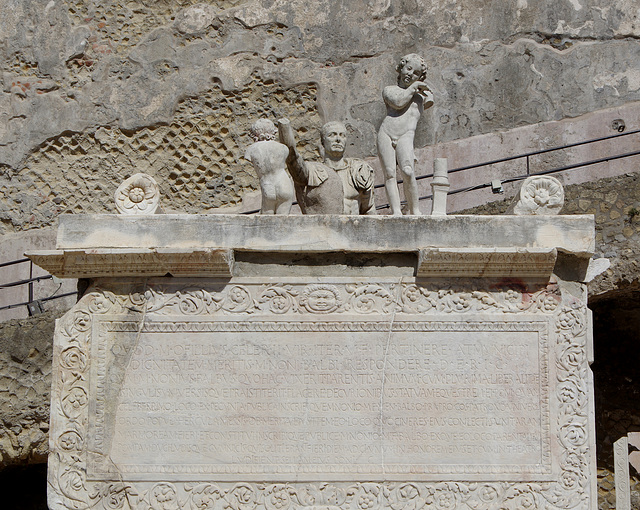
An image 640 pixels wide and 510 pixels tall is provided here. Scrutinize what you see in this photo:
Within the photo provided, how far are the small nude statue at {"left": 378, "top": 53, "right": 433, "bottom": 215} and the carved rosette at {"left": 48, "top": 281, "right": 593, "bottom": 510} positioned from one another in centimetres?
80

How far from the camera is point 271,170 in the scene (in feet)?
21.5

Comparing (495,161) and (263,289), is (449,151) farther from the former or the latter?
(263,289)

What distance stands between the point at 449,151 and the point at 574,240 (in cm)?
482

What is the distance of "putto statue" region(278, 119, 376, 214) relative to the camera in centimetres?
684

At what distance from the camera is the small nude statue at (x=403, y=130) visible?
22.4 feet

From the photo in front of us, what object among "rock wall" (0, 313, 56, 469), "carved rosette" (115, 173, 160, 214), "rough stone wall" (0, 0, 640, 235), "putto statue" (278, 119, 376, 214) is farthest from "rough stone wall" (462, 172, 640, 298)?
"rock wall" (0, 313, 56, 469)

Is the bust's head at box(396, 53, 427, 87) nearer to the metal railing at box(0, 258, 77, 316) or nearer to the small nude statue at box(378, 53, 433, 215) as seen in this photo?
the small nude statue at box(378, 53, 433, 215)

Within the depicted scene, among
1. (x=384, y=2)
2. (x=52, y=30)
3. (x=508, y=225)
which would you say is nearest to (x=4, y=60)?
(x=52, y=30)

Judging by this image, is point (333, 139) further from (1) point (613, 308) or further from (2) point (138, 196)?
(1) point (613, 308)

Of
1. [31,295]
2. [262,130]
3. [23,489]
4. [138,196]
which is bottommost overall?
[23,489]

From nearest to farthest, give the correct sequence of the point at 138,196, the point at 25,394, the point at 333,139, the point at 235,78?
the point at 138,196, the point at 333,139, the point at 25,394, the point at 235,78

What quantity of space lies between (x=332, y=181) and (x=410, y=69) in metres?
0.90

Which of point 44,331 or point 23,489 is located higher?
point 44,331

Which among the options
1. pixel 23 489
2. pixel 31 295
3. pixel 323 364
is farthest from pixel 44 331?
pixel 323 364
